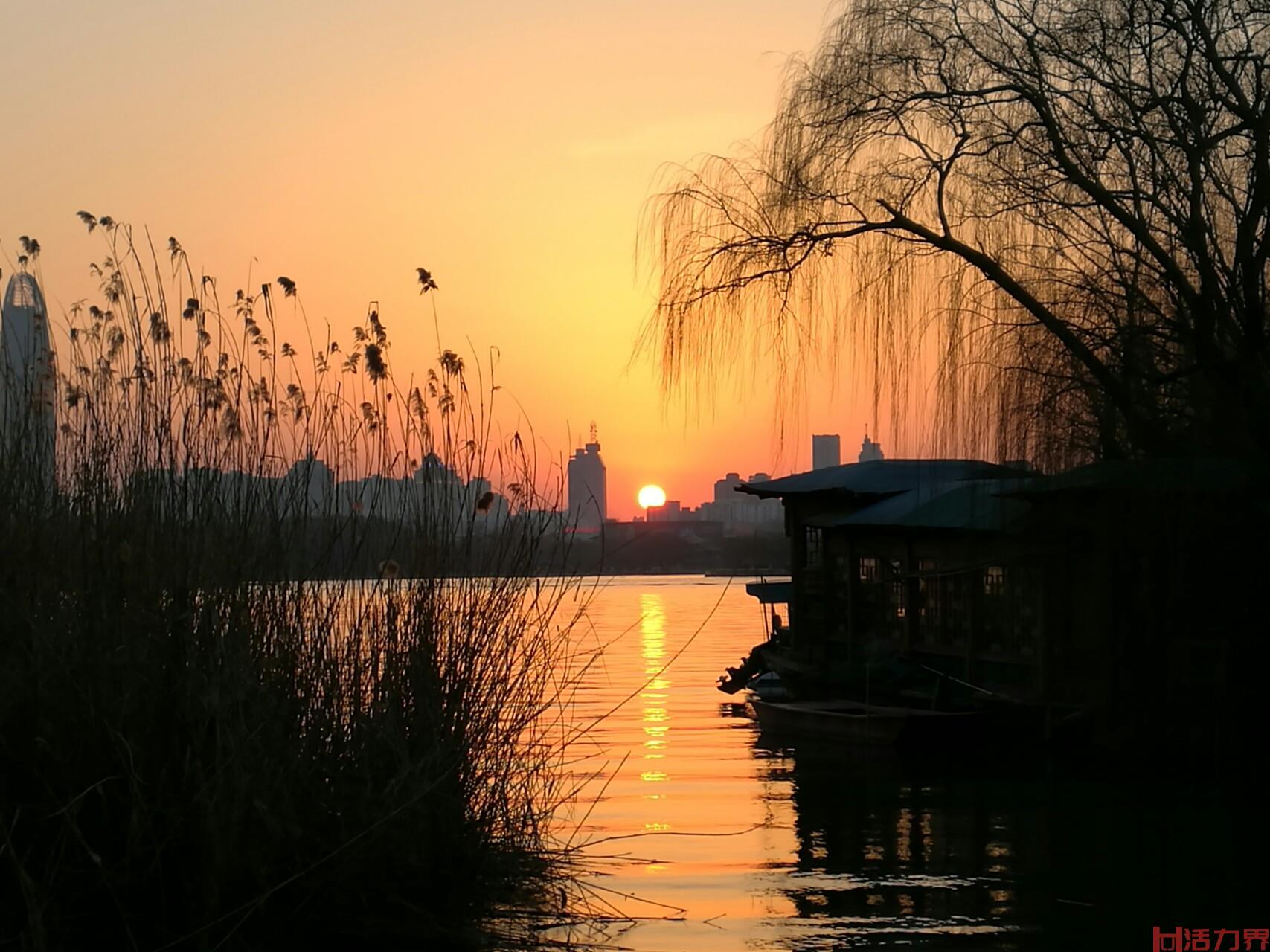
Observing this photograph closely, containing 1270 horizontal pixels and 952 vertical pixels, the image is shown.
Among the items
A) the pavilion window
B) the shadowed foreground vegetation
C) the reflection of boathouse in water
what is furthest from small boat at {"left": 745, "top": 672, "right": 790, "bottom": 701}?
the shadowed foreground vegetation

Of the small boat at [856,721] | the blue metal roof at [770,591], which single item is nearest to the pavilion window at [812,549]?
the blue metal roof at [770,591]

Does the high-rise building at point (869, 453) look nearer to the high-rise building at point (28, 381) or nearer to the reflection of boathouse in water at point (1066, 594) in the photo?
Result: the reflection of boathouse in water at point (1066, 594)

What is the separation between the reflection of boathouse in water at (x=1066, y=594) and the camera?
18.6 meters

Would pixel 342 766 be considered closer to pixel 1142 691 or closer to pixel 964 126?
pixel 964 126

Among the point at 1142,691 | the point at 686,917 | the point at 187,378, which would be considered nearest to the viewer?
the point at 187,378

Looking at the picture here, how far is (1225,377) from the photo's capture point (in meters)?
17.8

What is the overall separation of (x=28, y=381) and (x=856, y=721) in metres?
14.9

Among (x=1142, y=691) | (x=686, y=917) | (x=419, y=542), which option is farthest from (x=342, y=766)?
(x=1142, y=691)

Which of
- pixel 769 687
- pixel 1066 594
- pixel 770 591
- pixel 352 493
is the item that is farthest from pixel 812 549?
pixel 352 493

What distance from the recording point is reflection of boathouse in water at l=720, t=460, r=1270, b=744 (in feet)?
61.1

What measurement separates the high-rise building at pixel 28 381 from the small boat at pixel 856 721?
14.0 metres

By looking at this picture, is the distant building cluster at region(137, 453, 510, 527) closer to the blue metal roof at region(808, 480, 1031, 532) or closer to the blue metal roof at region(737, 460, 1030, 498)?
the blue metal roof at region(808, 480, 1031, 532)

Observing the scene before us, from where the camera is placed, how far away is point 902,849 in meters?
13.9

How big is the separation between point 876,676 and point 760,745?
2224mm
